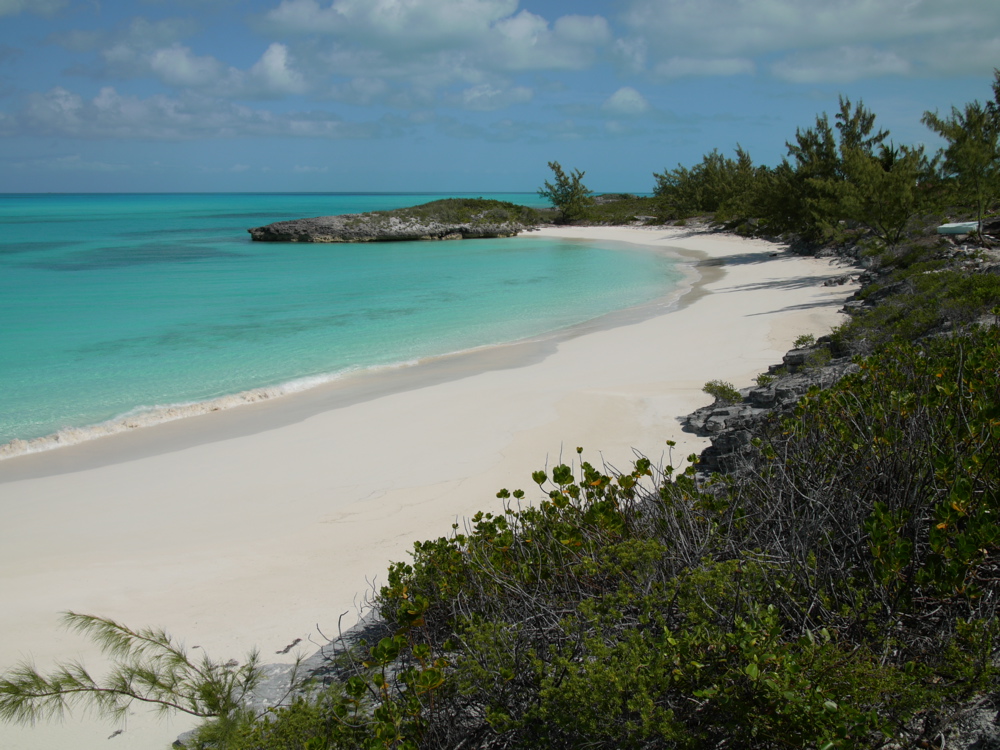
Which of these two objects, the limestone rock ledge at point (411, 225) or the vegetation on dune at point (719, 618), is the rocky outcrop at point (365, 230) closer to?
the limestone rock ledge at point (411, 225)

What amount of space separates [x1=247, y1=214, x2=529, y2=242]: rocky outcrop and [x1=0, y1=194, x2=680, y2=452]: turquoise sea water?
7743 mm

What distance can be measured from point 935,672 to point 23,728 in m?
4.28

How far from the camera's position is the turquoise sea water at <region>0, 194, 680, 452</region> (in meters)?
11.7

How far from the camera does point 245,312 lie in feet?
61.0

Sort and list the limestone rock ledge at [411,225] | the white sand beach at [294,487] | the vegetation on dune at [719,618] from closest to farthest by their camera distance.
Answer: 1. the vegetation on dune at [719,618]
2. the white sand beach at [294,487]
3. the limestone rock ledge at [411,225]

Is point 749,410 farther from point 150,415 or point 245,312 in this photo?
point 245,312

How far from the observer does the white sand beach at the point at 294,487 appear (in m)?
4.56

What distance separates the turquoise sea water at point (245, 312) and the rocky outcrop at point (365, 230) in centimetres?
774

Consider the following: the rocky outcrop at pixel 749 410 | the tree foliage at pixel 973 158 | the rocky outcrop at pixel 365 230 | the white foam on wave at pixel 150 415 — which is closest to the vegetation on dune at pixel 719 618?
the rocky outcrop at pixel 749 410

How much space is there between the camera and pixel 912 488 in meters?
2.65

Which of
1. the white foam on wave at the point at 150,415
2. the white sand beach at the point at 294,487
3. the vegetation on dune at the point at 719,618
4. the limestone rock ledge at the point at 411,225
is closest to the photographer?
the vegetation on dune at the point at 719,618

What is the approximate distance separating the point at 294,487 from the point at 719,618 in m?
5.52

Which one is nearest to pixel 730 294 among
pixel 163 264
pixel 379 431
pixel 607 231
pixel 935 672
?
pixel 379 431

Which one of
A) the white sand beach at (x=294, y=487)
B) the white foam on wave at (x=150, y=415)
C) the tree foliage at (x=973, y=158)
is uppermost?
the tree foliage at (x=973, y=158)
